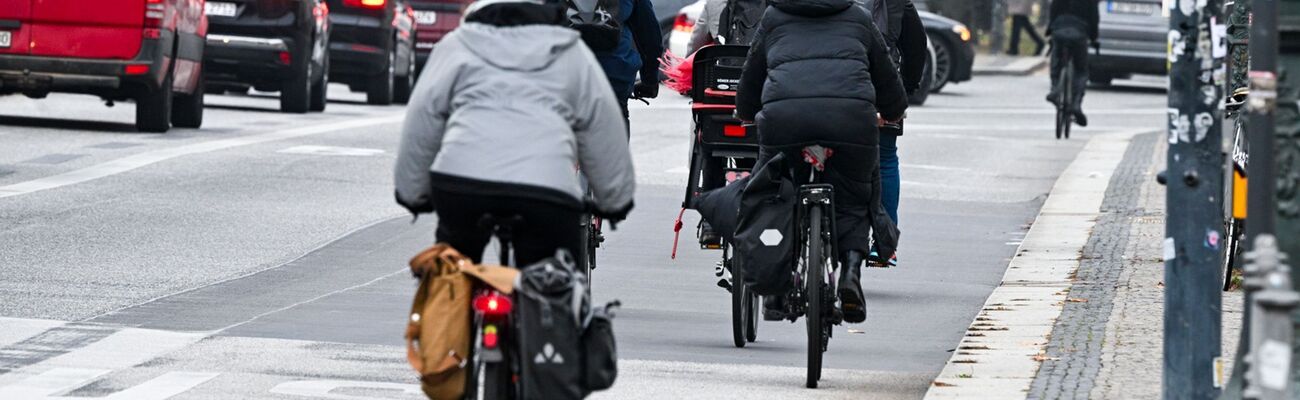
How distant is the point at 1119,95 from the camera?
3647 cm

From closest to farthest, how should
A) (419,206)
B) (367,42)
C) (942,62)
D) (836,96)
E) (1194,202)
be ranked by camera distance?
(419,206) < (1194,202) < (836,96) < (367,42) < (942,62)

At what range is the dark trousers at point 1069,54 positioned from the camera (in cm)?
2527

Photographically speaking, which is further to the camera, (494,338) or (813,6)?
(813,6)

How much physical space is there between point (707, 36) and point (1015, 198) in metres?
5.54

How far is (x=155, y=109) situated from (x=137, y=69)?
3.65 feet

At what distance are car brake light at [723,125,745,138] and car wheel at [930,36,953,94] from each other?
21967mm

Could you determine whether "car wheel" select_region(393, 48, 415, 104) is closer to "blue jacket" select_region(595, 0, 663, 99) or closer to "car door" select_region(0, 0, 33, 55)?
"car door" select_region(0, 0, 33, 55)

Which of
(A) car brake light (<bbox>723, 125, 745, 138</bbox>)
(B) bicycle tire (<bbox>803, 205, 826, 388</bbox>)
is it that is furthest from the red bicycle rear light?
(A) car brake light (<bbox>723, 125, 745, 138</bbox>)

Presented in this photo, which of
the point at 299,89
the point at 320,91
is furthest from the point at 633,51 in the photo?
the point at 320,91

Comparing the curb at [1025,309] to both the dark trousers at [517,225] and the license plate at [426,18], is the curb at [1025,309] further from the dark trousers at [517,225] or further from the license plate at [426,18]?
the license plate at [426,18]

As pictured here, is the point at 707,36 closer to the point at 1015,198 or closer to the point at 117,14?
the point at 1015,198

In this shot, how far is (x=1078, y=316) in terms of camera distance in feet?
34.8

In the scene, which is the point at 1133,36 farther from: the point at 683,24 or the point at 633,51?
the point at 633,51

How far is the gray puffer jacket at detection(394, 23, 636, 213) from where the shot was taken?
6.38m
